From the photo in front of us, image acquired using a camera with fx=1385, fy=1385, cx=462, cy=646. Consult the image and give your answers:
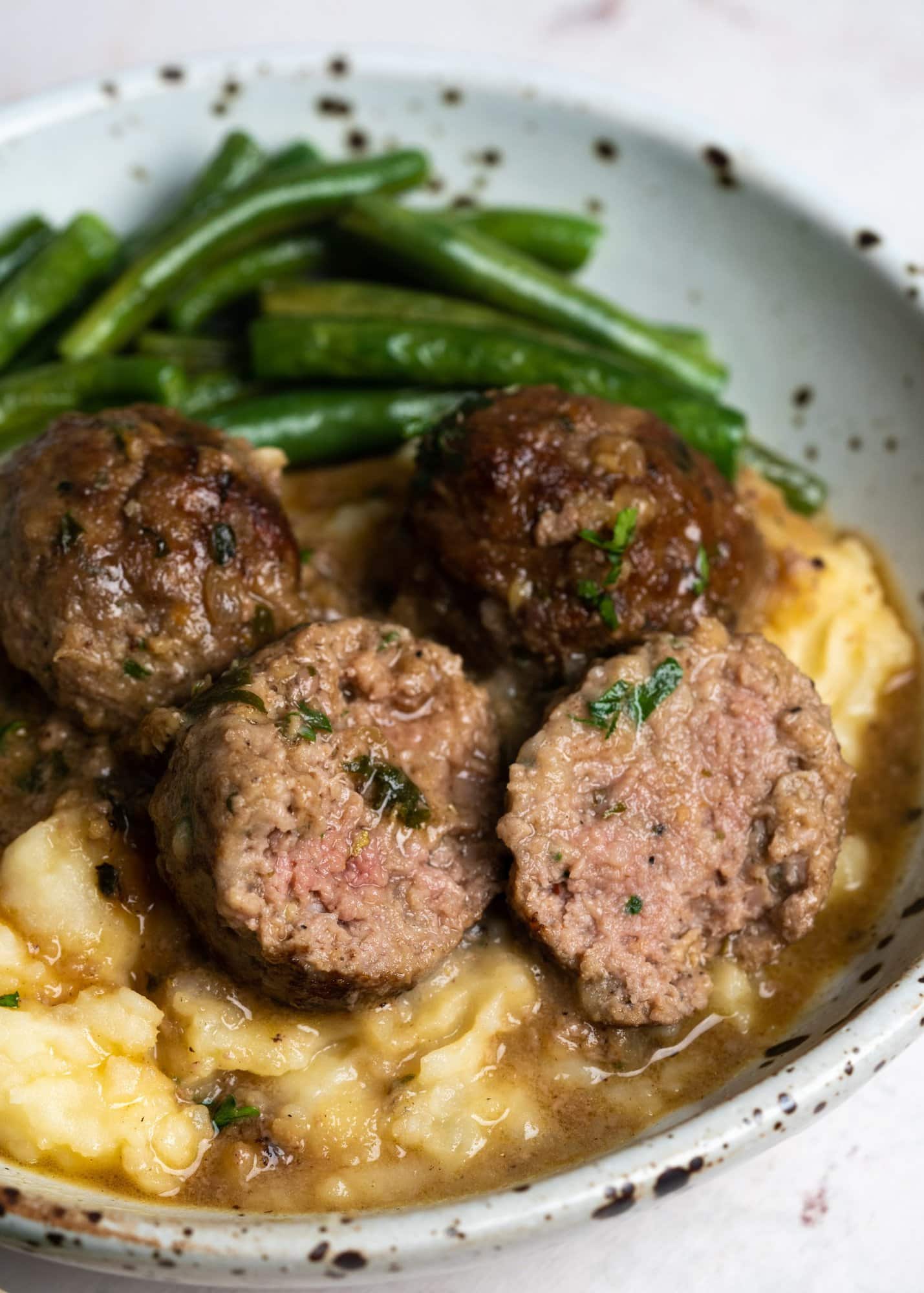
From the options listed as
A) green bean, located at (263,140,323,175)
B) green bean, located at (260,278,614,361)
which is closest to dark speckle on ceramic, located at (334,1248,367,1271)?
green bean, located at (260,278,614,361)

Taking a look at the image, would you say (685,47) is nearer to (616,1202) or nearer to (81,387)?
(81,387)

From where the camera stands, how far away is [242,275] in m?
6.46

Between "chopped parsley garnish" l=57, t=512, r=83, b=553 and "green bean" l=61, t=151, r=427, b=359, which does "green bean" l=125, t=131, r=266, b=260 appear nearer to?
"green bean" l=61, t=151, r=427, b=359

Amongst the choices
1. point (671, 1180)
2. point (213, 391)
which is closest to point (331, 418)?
point (213, 391)

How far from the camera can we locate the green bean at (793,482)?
6.35 m

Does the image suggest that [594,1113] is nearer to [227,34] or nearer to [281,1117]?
[281,1117]

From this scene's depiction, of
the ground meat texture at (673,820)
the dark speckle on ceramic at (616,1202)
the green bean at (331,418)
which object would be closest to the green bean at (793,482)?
the green bean at (331,418)

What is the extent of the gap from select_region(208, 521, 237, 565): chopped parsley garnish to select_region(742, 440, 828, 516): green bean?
2764 millimetres

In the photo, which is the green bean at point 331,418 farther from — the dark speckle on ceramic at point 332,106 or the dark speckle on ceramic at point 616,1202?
the dark speckle on ceramic at point 616,1202

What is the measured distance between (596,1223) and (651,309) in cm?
450

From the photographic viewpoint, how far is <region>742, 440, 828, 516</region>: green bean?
20.8 feet

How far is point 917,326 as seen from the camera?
6.07 meters

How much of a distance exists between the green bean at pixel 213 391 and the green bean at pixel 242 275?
12.3 inches

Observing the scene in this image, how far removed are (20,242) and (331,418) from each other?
1.75 metres
